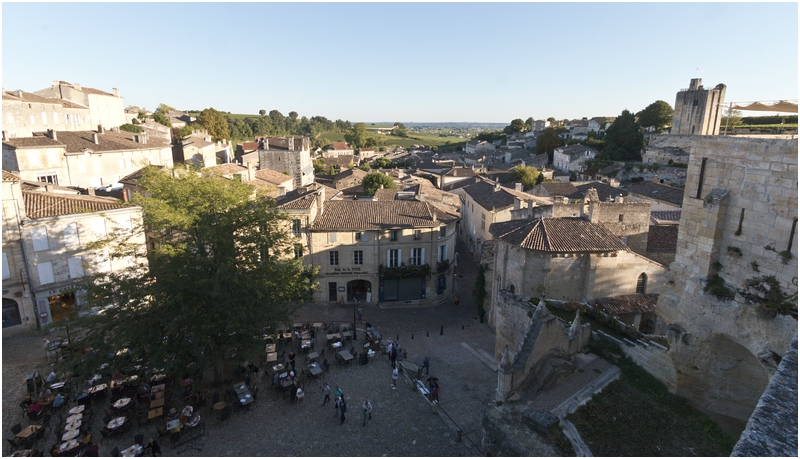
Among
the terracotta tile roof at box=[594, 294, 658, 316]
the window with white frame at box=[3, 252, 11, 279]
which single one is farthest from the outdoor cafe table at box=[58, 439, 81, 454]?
the terracotta tile roof at box=[594, 294, 658, 316]

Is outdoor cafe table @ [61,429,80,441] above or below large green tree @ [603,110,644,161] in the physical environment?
below

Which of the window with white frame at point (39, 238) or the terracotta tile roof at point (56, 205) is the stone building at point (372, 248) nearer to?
the terracotta tile roof at point (56, 205)

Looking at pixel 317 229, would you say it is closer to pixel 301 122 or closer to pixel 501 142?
pixel 501 142

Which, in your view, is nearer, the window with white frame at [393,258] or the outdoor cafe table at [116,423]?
the outdoor cafe table at [116,423]

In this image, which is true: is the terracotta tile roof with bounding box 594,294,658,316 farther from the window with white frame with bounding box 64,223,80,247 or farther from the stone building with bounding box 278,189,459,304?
the window with white frame with bounding box 64,223,80,247

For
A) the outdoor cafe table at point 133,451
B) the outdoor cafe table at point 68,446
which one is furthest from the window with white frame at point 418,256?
the outdoor cafe table at point 68,446

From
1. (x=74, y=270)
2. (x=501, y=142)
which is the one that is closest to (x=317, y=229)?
(x=74, y=270)
